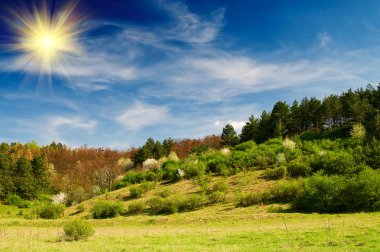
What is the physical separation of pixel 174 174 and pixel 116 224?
79.7 feet

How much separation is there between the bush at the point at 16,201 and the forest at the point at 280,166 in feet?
0.77

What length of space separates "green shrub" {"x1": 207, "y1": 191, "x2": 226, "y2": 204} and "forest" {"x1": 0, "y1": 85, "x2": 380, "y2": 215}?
116mm

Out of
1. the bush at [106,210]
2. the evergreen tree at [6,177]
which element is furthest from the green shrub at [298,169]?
the evergreen tree at [6,177]

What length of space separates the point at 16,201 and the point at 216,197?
5989 cm

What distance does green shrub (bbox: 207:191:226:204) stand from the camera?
141 feet

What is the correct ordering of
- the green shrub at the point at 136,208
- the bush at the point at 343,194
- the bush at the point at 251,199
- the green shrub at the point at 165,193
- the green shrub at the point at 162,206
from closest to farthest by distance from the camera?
the bush at the point at 343,194, the bush at the point at 251,199, the green shrub at the point at 162,206, the green shrub at the point at 136,208, the green shrub at the point at 165,193

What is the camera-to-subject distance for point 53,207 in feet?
161

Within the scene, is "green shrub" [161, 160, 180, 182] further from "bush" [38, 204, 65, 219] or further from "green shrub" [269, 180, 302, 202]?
"green shrub" [269, 180, 302, 202]

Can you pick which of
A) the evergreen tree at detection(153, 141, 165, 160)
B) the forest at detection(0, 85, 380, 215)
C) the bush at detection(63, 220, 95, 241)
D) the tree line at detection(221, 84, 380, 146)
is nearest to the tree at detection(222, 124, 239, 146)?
the forest at detection(0, 85, 380, 215)

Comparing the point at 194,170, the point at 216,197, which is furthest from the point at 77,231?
the point at 194,170

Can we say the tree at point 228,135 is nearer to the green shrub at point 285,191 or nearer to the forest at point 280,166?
the forest at point 280,166

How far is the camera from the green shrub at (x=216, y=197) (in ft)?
141

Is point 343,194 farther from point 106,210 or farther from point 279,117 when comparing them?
point 279,117

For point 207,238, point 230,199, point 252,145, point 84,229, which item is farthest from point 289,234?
point 252,145
